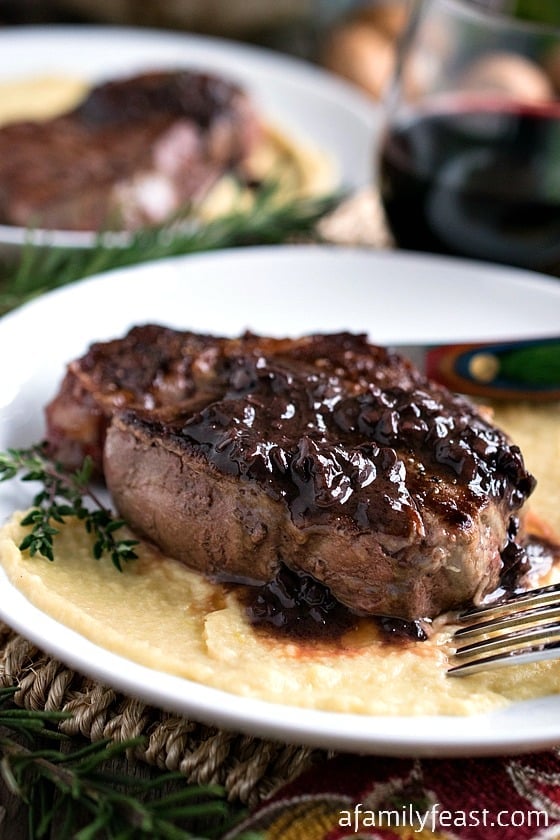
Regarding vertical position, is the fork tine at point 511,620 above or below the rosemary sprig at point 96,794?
above

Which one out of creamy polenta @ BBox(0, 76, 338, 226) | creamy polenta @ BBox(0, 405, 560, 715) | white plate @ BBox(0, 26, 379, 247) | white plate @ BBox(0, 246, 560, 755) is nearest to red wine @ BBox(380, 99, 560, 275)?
white plate @ BBox(0, 246, 560, 755)

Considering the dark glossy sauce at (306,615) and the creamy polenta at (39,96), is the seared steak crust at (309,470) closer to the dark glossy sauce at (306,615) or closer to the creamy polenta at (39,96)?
the dark glossy sauce at (306,615)

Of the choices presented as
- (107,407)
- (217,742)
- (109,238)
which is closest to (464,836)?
(217,742)

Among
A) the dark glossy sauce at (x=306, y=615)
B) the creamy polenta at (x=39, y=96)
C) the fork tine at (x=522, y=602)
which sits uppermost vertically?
the fork tine at (x=522, y=602)

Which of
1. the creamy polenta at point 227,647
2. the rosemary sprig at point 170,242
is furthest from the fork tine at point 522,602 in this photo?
the rosemary sprig at point 170,242

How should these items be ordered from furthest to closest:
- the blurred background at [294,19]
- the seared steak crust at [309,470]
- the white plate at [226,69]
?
the blurred background at [294,19] < the white plate at [226,69] < the seared steak crust at [309,470]

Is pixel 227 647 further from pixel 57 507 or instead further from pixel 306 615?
pixel 57 507

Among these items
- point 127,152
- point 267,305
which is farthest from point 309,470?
point 127,152
